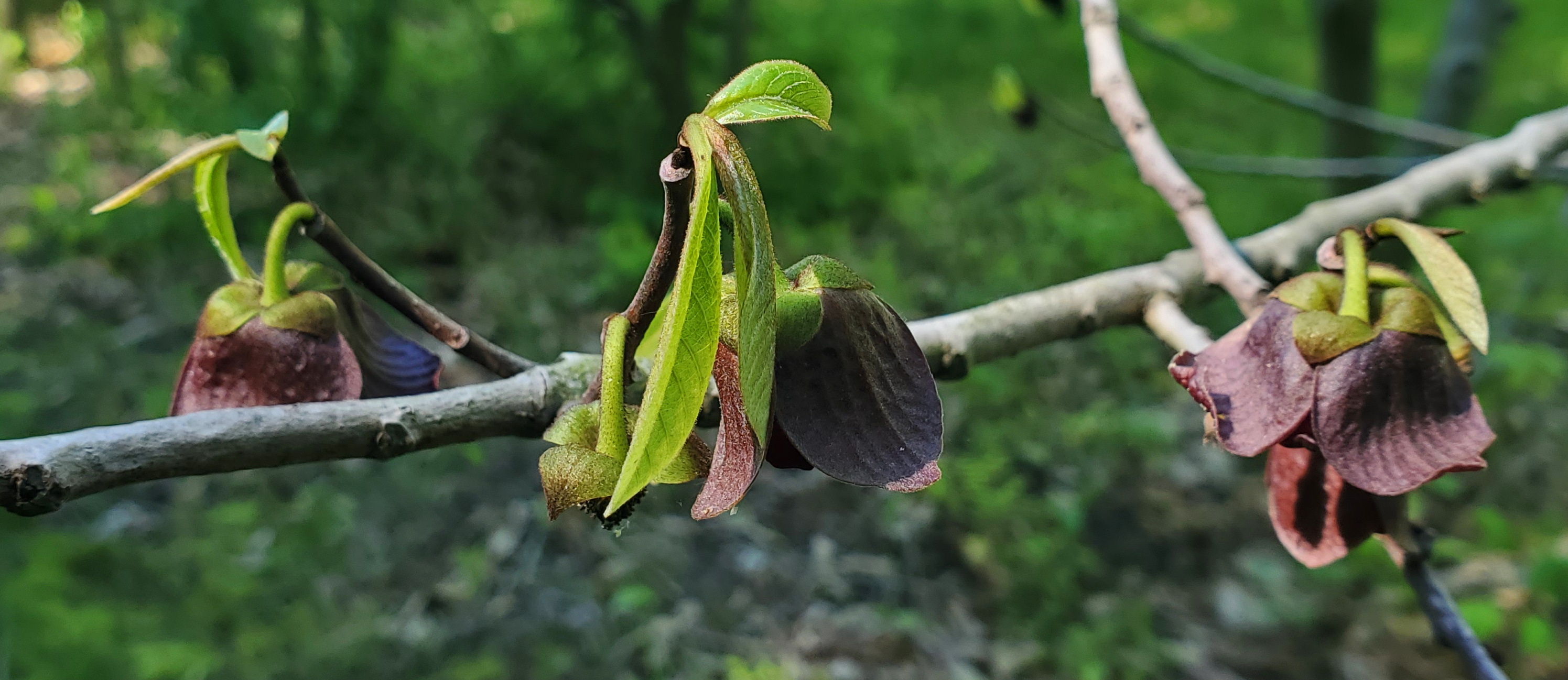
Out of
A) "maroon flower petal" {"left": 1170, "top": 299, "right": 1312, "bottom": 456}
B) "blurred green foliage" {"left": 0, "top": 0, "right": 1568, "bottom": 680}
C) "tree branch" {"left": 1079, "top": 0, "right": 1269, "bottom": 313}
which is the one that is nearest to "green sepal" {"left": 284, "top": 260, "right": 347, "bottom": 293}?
"maroon flower petal" {"left": 1170, "top": 299, "right": 1312, "bottom": 456}

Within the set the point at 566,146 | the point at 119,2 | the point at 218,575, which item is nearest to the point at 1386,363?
the point at 218,575

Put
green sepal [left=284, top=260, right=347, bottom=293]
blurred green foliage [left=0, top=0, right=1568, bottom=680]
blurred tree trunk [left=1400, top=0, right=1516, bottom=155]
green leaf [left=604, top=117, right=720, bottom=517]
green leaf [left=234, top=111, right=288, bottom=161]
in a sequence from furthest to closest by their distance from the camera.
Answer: blurred tree trunk [left=1400, top=0, right=1516, bottom=155] → blurred green foliage [left=0, top=0, right=1568, bottom=680] → green sepal [left=284, top=260, right=347, bottom=293] → green leaf [left=234, top=111, right=288, bottom=161] → green leaf [left=604, top=117, right=720, bottom=517]

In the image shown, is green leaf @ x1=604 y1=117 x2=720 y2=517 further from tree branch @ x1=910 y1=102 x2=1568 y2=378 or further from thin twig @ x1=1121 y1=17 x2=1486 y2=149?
thin twig @ x1=1121 y1=17 x2=1486 y2=149

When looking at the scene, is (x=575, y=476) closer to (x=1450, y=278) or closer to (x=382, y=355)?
(x=382, y=355)

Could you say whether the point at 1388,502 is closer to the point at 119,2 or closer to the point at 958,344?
the point at 958,344

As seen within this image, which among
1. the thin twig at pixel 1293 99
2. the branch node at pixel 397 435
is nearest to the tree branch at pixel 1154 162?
the branch node at pixel 397 435
